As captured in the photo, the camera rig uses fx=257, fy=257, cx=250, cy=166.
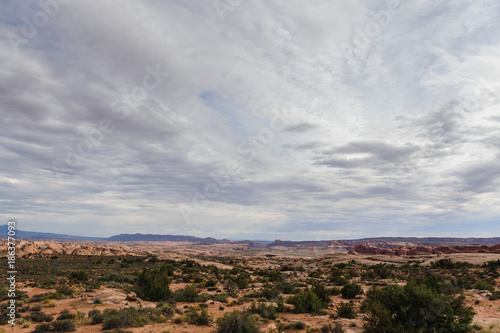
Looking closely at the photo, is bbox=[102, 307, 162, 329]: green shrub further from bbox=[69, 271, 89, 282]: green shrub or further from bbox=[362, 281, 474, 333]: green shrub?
bbox=[69, 271, 89, 282]: green shrub

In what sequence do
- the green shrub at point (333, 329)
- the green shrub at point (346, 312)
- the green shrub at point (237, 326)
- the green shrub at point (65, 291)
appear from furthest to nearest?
the green shrub at point (65, 291) < the green shrub at point (346, 312) < the green shrub at point (333, 329) < the green shrub at point (237, 326)

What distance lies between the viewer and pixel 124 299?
1981cm

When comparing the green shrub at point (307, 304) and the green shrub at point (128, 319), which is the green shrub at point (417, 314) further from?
the green shrub at point (128, 319)

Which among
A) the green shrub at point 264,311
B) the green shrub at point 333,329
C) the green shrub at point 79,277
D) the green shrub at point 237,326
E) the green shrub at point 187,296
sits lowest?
the green shrub at point 79,277

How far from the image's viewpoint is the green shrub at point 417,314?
10.1m

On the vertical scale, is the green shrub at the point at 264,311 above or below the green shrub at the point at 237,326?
below

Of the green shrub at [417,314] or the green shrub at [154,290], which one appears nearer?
the green shrub at [417,314]

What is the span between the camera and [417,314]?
10602mm

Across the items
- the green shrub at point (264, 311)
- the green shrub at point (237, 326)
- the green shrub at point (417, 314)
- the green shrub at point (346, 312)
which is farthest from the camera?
the green shrub at point (264, 311)

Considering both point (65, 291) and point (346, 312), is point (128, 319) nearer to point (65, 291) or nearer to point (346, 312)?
point (346, 312)

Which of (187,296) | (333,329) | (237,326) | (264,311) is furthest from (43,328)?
(333,329)

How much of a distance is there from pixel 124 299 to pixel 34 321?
6.39 meters

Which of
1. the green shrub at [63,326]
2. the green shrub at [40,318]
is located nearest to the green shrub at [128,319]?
the green shrub at [63,326]

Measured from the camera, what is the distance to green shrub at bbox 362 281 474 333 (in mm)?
10141
